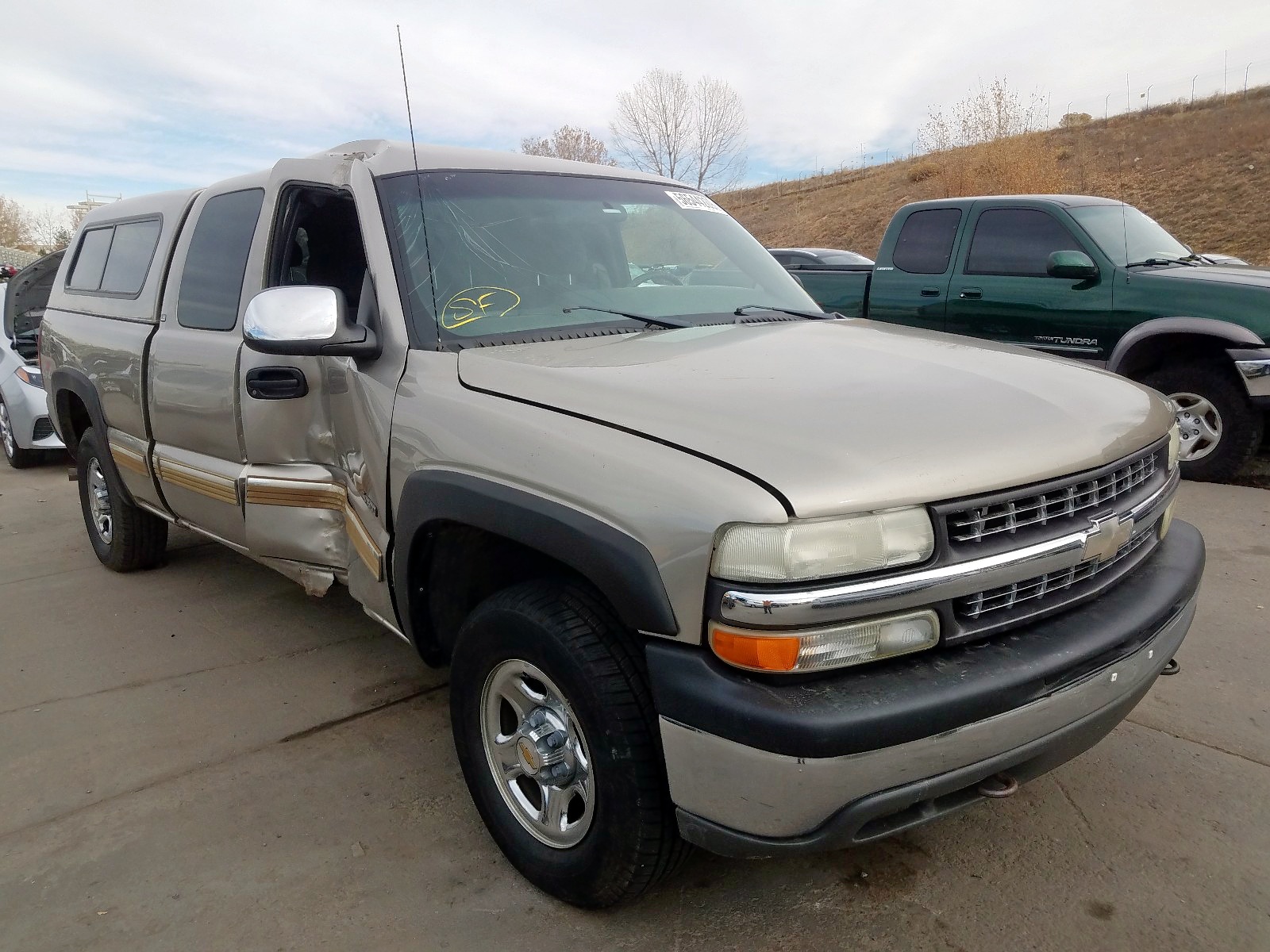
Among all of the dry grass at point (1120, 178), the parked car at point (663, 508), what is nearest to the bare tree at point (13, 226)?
the dry grass at point (1120, 178)

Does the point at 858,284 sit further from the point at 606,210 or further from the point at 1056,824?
the point at 1056,824

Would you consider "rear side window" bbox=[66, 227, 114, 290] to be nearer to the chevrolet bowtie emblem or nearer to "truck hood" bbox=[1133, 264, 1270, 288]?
the chevrolet bowtie emblem

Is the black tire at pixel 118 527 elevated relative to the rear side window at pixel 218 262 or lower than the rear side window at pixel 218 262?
lower

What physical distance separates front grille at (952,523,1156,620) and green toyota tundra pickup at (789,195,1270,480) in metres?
4.41

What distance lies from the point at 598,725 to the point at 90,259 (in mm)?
4476

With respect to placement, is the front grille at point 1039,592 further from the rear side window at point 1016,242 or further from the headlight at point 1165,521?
the rear side window at point 1016,242

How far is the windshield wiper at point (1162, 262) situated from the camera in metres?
6.34

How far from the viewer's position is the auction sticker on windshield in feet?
11.7

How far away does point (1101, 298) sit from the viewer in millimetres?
6340

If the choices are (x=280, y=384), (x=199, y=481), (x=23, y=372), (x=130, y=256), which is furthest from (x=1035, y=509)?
(x=23, y=372)

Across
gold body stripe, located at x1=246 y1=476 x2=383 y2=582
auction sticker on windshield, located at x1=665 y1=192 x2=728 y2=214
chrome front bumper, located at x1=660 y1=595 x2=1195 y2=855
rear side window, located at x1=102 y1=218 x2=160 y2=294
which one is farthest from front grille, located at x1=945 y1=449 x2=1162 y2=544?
rear side window, located at x1=102 y1=218 x2=160 y2=294

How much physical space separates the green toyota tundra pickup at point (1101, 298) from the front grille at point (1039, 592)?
441cm

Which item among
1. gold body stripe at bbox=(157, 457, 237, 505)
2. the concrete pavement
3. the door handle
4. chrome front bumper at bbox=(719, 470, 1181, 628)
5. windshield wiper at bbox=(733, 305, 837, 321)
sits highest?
windshield wiper at bbox=(733, 305, 837, 321)

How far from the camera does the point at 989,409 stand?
209 centimetres
